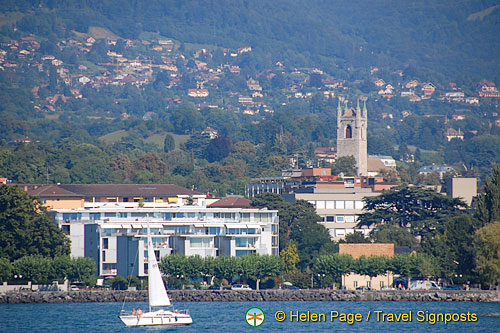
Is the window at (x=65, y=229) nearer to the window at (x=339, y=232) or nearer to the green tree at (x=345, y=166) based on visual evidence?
the window at (x=339, y=232)

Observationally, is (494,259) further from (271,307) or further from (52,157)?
(52,157)

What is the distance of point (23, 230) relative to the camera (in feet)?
283

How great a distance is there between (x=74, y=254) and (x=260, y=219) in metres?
17.0

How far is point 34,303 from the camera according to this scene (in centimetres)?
7881

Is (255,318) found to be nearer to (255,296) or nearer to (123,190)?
(255,296)

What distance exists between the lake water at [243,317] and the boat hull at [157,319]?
35 cm

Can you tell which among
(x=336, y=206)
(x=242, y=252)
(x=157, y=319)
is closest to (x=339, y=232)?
(x=336, y=206)

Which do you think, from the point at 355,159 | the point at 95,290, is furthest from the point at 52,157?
the point at 95,290

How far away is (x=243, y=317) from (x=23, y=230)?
23275 millimetres

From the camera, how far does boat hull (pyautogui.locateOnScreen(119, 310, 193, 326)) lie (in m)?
63.2

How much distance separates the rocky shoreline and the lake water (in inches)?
63.4

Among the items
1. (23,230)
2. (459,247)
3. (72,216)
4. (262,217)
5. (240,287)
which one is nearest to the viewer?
(23,230)

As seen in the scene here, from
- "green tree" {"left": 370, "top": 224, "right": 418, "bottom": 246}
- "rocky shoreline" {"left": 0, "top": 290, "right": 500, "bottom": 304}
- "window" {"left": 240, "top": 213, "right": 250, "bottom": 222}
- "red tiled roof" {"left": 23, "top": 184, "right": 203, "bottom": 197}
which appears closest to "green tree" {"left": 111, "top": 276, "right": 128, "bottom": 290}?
"rocky shoreline" {"left": 0, "top": 290, "right": 500, "bottom": 304}

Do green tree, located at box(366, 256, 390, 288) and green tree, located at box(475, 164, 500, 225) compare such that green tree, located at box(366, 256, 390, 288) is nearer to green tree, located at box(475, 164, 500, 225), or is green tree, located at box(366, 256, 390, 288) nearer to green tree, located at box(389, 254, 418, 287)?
green tree, located at box(389, 254, 418, 287)
